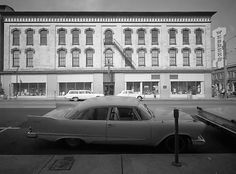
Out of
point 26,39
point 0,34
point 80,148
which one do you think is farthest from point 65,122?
point 0,34

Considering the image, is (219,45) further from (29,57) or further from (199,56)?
(29,57)

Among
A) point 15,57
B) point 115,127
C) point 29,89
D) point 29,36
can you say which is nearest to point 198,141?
point 115,127

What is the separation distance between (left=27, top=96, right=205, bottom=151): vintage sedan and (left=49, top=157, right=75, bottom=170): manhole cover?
695 millimetres

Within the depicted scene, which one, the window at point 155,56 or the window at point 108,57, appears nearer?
the window at point 108,57

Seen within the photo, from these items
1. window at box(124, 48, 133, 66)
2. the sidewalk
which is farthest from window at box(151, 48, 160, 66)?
the sidewalk

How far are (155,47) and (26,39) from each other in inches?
791

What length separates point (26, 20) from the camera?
87.0ft

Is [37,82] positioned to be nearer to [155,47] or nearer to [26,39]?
[26,39]

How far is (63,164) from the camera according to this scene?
3.82m

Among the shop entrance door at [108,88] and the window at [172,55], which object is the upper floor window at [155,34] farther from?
the shop entrance door at [108,88]

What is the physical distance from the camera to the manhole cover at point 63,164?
144 inches

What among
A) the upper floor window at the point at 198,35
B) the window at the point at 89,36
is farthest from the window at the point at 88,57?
the upper floor window at the point at 198,35

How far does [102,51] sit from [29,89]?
13.0 m

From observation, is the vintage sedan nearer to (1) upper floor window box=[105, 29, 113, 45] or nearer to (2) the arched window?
(1) upper floor window box=[105, 29, 113, 45]
